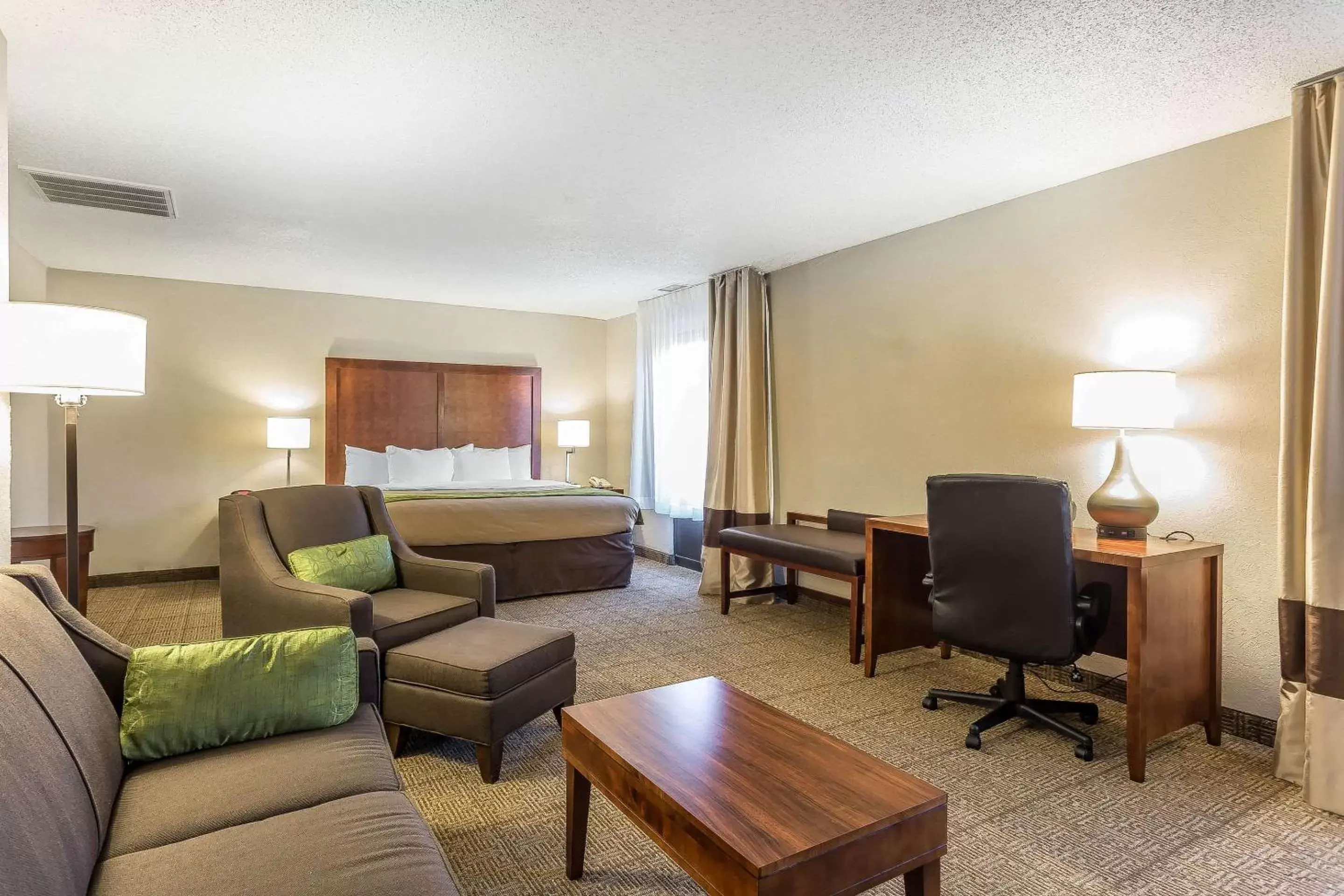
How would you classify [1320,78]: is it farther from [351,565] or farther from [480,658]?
[351,565]

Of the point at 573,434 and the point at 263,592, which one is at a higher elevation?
the point at 573,434

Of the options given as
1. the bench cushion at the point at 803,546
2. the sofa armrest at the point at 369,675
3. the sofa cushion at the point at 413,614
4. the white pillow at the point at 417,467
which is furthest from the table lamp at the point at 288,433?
the sofa armrest at the point at 369,675

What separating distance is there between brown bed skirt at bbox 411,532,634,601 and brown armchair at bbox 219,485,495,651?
140 centimetres

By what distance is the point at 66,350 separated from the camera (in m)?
1.98

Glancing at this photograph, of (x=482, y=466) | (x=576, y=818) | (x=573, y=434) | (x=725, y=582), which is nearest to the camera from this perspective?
(x=576, y=818)

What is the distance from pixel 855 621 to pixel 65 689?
311 cm

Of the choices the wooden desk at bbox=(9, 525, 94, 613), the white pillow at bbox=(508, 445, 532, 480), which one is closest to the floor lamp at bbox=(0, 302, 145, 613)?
the wooden desk at bbox=(9, 525, 94, 613)

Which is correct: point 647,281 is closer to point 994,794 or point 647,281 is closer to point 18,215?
point 18,215

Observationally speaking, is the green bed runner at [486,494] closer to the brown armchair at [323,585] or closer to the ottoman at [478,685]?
the brown armchair at [323,585]

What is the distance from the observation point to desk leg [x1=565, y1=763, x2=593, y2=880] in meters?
1.88

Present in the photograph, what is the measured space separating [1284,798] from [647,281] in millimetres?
4632

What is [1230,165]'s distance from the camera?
113 inches

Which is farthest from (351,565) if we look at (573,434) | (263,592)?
(573,434)

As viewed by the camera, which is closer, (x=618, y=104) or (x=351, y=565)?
(x=618, y=104)
